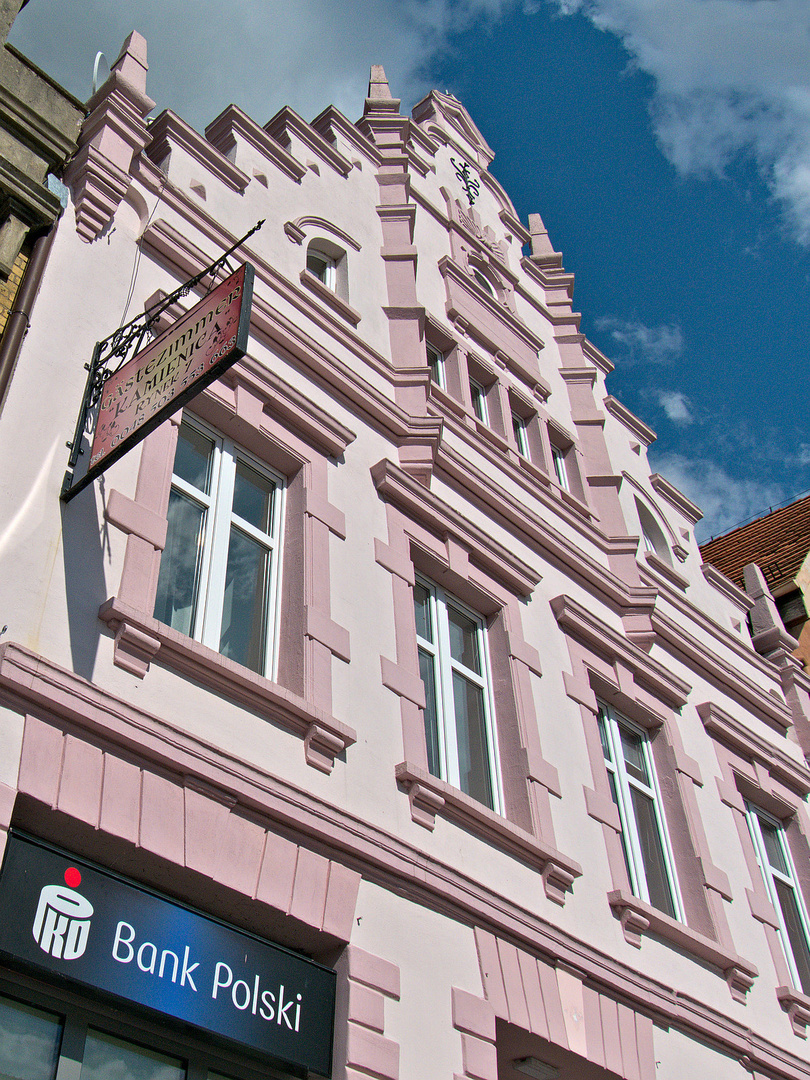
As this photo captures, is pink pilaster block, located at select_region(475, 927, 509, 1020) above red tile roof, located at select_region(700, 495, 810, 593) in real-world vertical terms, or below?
below

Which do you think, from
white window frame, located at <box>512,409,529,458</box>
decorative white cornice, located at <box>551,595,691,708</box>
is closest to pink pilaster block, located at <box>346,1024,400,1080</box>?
decorative white cornice, located at <box>551,595,691,708</box>

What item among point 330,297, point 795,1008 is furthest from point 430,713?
point 795,1008

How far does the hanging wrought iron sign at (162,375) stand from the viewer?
273 inches

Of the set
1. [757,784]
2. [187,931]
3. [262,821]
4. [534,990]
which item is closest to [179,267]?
[262,821]

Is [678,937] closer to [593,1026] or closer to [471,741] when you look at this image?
[593,1026]

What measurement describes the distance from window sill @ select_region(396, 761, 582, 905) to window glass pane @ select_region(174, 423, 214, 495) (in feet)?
9.21

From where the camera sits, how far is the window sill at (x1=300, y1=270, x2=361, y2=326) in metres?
11.7

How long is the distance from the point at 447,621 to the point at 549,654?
1.35 metres

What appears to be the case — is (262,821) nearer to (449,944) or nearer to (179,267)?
(449,944)

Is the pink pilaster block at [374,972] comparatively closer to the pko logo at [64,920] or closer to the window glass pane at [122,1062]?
the window glass pane at [122,1062]

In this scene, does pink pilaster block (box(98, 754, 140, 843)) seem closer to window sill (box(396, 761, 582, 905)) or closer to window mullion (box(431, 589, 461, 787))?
window sill (box(396, 761, 582, 905))

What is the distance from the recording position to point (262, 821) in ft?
24.1

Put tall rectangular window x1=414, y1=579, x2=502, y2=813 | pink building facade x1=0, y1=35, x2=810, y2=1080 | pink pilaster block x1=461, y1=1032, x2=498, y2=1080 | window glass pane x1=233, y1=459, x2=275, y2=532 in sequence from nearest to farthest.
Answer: pink building facade x1=0, y1=35, x2=810, y2=1080, pink pilaster block x1=461, y1=1032, x2=498, y2=1080, window glass pane x1=233, y1=459, x2=275, y2=532, tall rectangular window x1=414, y1=579, x2=502, y2=813

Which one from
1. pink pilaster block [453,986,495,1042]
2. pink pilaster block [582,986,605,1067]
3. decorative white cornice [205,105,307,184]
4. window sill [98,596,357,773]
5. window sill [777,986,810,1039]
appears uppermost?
decorative white cornice [205,105,307,184]
